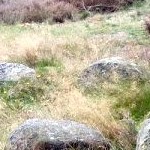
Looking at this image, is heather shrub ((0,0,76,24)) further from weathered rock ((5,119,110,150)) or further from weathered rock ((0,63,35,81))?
weathered rock ((5,119,110,150))

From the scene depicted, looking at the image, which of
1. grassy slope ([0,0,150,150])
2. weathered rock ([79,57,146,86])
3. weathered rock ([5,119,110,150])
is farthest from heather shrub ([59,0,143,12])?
weathered rock ([5,119,110,150])

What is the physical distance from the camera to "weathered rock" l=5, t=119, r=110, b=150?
492 cm

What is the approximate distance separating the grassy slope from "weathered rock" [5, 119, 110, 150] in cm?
32

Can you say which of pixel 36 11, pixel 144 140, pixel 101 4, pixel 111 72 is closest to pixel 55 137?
pixel 144 140

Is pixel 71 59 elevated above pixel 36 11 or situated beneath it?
elevated above

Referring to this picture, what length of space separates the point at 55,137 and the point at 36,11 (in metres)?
13.7

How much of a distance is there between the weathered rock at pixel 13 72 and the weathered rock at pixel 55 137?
322 centimetres

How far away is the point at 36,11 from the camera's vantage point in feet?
60.1

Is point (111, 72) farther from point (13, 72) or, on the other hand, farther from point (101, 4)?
point (101, 4)

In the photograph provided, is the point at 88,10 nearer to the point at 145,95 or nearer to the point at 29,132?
the point at 145,95

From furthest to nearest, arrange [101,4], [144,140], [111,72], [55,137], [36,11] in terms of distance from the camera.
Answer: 1. [101,4]
2. [36,11]
3. [111,72]
4. [55,137]
5. [144,140]

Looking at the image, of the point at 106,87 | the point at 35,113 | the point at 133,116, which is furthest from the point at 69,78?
the point at 133,116

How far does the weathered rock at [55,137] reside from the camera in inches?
194

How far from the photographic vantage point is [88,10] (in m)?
18.6
